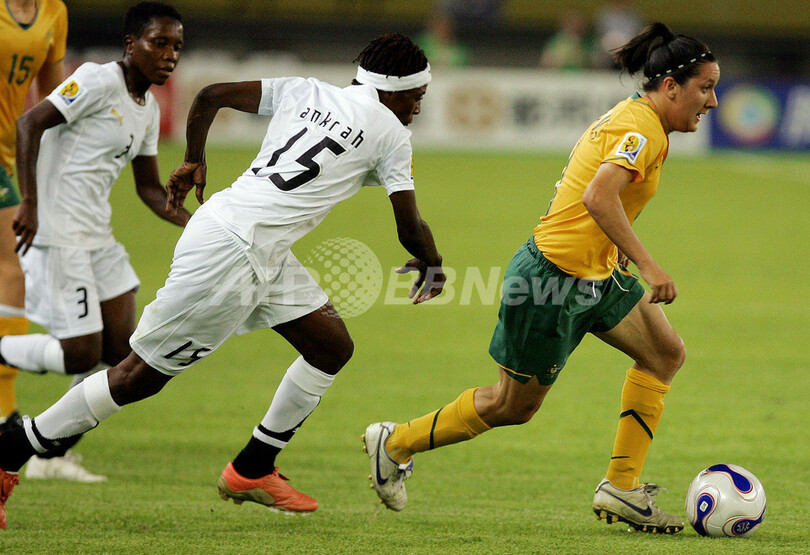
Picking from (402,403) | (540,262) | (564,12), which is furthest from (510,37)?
(540,262)

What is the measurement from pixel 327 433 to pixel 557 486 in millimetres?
1731

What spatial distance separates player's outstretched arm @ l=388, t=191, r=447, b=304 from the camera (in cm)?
431

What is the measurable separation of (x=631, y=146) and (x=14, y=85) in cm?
355

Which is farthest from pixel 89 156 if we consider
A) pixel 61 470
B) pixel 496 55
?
pixel 496 55

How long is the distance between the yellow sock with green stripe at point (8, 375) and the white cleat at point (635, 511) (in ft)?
10.4

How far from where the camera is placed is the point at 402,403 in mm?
7344


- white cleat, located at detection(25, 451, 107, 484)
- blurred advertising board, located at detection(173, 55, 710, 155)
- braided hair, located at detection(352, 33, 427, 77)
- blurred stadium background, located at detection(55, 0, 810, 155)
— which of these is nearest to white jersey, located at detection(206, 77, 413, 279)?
braided hair, located at detection(352, 33, 427, 77)

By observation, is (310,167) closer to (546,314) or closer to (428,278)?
(428,278)

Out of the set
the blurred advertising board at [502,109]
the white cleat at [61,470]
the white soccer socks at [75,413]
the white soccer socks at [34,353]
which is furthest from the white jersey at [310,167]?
the blurred advertising board at [502,109]

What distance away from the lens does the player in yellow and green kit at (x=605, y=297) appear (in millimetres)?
4363

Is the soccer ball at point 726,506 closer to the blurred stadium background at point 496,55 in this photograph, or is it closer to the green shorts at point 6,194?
the green shorts at point 6,194

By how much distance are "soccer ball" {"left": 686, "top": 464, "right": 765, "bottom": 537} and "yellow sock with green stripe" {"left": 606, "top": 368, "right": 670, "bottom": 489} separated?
271 millimetres

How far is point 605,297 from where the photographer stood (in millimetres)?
4609

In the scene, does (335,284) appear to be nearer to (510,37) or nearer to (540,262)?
(540,262)
